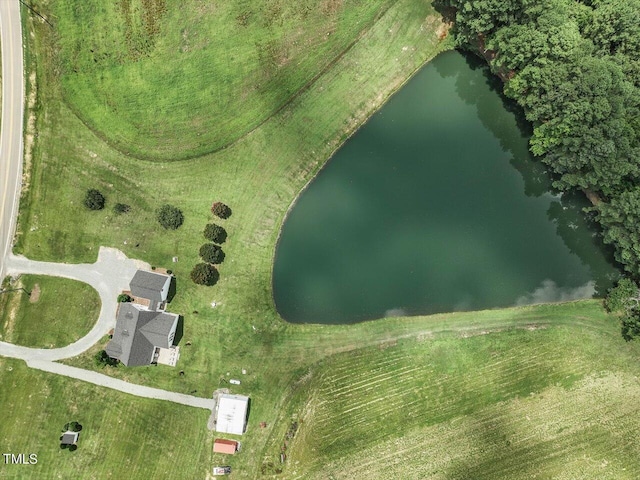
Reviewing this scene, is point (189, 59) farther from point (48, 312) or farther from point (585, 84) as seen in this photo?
point (585, 84)

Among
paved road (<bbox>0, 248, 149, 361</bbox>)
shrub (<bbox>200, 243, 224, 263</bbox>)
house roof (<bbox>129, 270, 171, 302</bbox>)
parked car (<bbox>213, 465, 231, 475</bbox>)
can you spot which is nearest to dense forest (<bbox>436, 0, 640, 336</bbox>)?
shrub (<bbox>200, 243, 224, 263</bbox>)

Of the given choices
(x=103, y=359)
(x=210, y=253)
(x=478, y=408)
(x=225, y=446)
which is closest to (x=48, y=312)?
(x=103, y=359)

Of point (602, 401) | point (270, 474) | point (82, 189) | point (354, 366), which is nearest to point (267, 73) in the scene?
point (82, 189)

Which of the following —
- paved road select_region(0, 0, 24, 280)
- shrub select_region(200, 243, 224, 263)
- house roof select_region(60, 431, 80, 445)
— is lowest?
house roof select_region(60, 431, 80, 445)

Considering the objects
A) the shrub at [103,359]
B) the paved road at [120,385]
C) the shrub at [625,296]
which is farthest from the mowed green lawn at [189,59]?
the shrub at [625,296]

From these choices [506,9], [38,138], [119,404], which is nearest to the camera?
[506,9]

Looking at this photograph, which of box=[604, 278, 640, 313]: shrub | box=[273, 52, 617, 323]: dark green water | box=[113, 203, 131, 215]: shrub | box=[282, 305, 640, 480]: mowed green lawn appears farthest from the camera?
box=[273, 52, 617, 323]: dark green water

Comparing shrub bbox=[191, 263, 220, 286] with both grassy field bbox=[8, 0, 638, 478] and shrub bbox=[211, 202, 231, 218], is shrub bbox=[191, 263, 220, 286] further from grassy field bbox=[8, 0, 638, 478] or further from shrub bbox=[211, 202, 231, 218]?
shrub bbox=[211, 202, 231, 218]

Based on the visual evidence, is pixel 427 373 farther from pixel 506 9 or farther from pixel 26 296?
pixel 26 296
